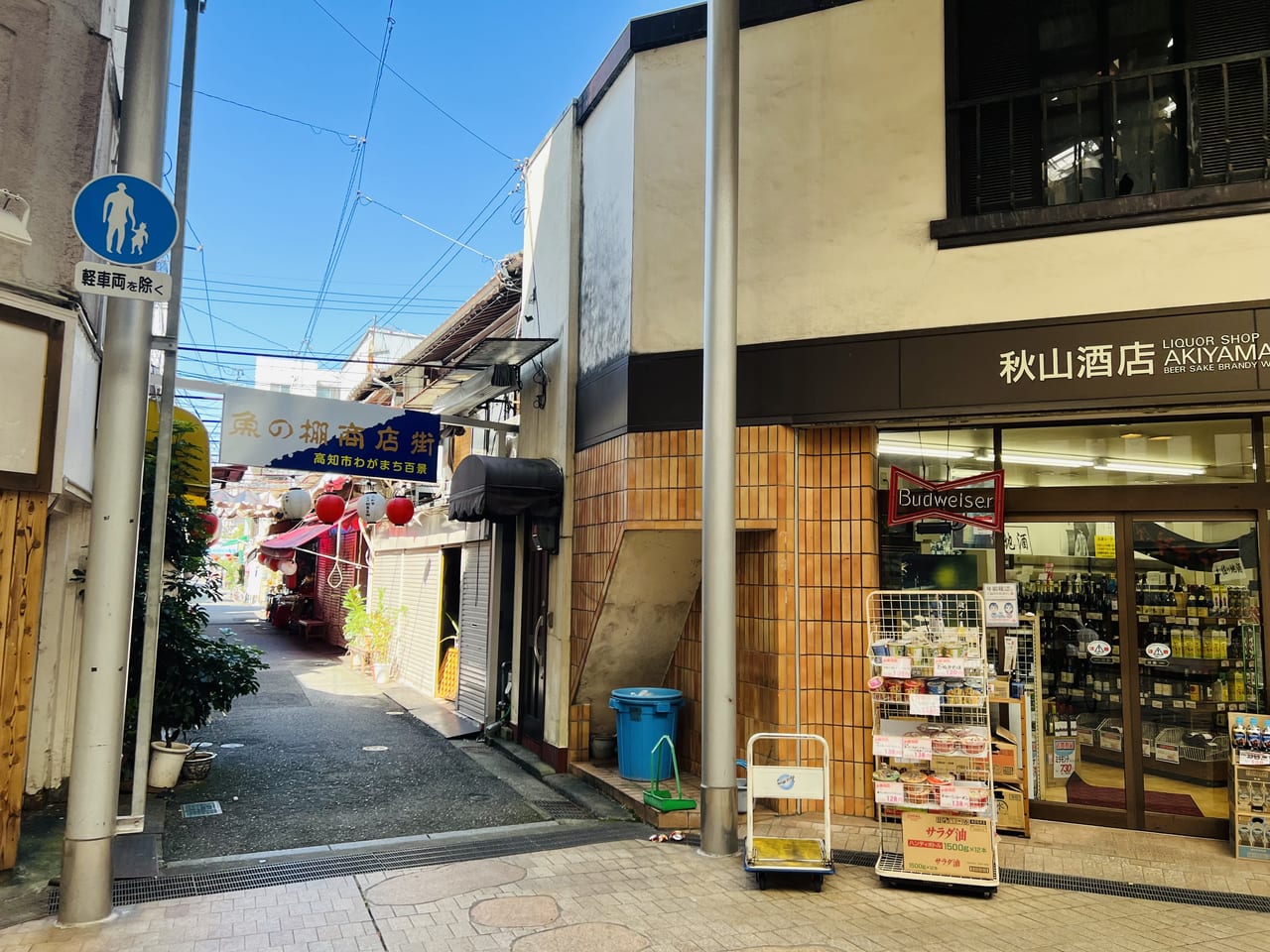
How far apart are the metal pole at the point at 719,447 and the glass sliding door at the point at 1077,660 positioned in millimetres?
2649

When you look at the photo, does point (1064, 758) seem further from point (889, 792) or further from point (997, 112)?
point (997, 112)

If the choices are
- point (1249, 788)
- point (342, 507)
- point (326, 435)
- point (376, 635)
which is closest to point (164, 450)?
point (326, 435)

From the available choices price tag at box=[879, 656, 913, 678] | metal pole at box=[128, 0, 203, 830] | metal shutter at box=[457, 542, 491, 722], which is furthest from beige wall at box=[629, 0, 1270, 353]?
metal shutter at box=[457, 542, 491, 722]

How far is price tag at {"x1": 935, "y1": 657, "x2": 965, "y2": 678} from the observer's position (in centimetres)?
559

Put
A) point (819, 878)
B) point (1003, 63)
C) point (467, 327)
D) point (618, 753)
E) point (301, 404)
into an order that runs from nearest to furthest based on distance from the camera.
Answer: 1. point (819, 878)
2. point (1003, 63)
3. point (618, 753)
4. point (301, 404)
5. point (467, 327)

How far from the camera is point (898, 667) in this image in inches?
223

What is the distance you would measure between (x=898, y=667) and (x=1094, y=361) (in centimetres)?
276

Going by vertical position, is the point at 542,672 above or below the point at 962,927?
above

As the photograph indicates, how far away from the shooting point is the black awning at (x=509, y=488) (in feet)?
29.4

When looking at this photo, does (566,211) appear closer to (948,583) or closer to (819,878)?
(948,583)

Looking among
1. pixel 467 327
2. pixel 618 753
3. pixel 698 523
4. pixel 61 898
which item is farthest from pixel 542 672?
pixel 467 327

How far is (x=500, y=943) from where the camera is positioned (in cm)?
479

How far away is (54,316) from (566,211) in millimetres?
5404

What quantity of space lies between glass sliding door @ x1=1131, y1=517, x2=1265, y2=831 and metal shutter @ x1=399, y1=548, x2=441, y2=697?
1089 cm
